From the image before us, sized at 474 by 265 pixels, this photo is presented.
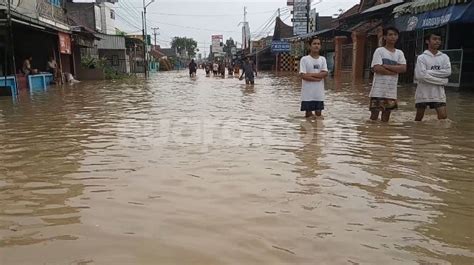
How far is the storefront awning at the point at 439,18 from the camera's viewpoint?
1170 centimetres

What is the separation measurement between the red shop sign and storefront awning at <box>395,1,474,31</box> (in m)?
15.6

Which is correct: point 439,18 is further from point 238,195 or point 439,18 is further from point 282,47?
point 282,47

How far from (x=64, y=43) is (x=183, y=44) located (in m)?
107

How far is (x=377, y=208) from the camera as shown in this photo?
3314 mm

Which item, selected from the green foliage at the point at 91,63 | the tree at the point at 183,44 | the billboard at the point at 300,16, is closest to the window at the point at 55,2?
the green foliage at the point at 91,63

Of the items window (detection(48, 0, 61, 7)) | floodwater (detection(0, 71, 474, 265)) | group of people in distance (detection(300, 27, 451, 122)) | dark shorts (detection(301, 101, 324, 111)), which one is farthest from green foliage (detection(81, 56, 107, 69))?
group of people in distance (detection(300, 27, 451, 122))

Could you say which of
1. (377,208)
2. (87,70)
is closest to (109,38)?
(87,70)

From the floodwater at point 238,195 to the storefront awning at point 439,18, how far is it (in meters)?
6.13

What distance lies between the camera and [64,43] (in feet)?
75.0

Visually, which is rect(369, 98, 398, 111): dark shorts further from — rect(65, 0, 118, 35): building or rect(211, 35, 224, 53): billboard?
rect(211, 35, 224, 53): billboard

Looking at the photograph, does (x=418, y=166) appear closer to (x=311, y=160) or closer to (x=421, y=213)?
(x=311, y=160)

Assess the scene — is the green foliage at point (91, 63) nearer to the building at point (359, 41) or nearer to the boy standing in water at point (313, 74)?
the building at point (359, 41)

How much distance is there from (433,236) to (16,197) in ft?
10.2

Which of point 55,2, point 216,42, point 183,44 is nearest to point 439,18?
point 55,2
